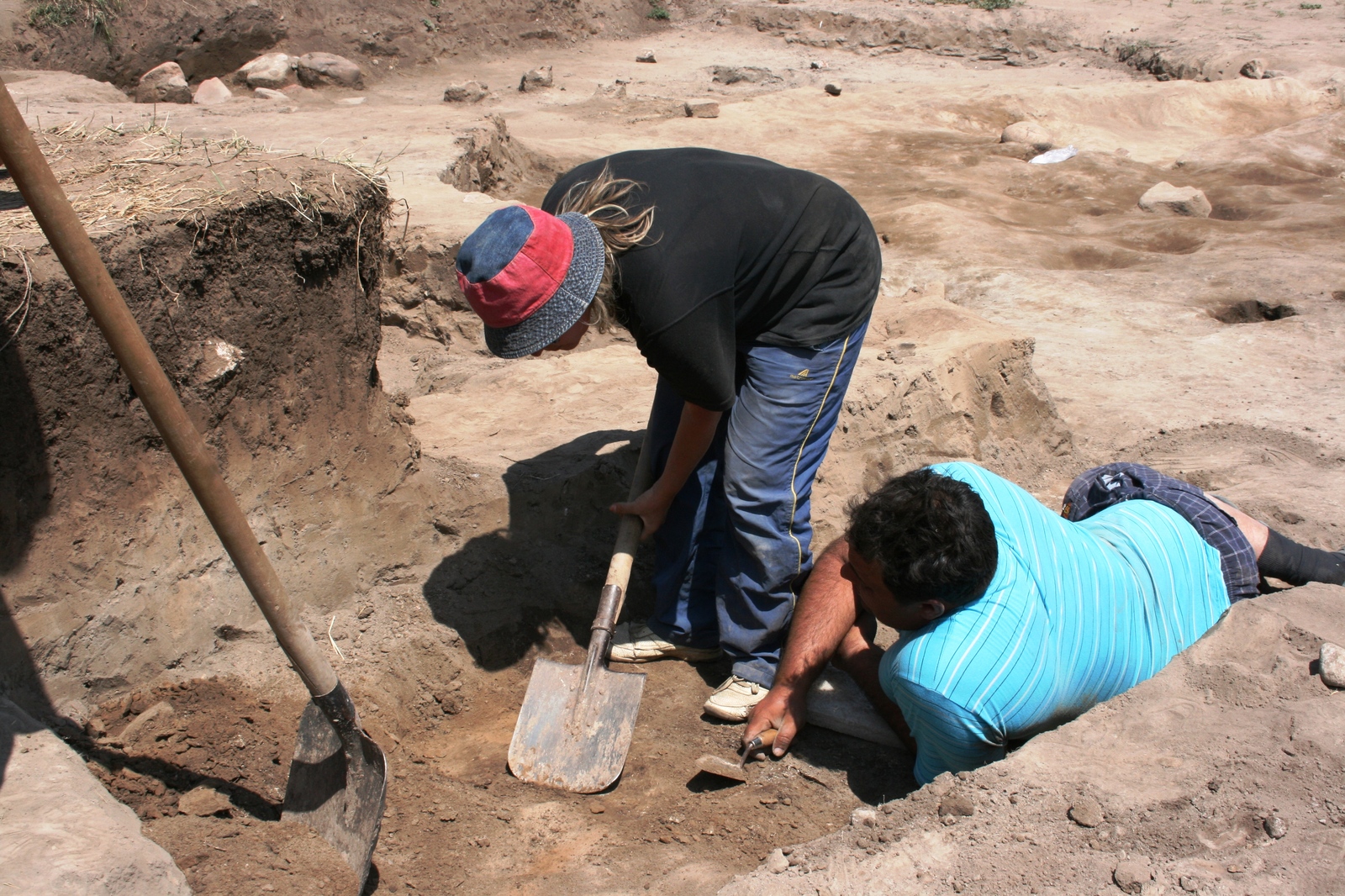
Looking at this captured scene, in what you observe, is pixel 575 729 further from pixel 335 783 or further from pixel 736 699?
pixel 335 783

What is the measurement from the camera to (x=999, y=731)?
6.93ft

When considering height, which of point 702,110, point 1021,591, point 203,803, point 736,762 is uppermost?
point 1021,591

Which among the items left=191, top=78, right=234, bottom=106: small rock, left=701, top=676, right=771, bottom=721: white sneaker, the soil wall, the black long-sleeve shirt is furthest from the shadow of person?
left=191, top=78, right=234, bottom=106: small rock

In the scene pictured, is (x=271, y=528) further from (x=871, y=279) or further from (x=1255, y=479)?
(x=1255, y=479)

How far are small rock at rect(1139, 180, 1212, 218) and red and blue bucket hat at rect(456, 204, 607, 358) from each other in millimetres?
7267

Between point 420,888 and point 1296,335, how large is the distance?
539cm

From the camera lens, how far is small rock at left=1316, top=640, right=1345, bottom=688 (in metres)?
1.95

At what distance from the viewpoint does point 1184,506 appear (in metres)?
2.57

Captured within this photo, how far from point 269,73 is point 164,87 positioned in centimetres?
109

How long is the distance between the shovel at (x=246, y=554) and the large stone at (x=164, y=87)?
8.92 metres

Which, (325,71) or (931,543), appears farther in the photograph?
(325,71)

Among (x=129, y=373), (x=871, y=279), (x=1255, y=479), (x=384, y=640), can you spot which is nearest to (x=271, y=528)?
(x=384, y=640)

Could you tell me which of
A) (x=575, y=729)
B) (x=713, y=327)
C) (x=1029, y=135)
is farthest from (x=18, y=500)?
(x=1029, y=135)

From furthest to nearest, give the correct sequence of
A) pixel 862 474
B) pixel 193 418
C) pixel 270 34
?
pixel 270 34 → pixel 862 474 → pixel 193 418
